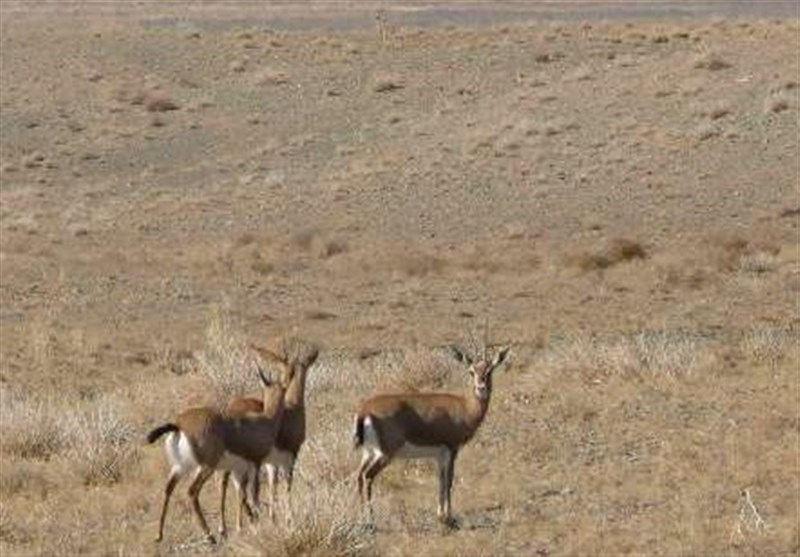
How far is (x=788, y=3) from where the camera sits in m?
82.2

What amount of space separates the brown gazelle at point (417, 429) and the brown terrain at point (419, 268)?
1.02 feet

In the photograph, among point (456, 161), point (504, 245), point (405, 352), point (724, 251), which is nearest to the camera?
point (405, 352)

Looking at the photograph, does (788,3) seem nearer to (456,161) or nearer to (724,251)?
(456,161)

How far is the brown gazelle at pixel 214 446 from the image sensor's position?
32.3 ft

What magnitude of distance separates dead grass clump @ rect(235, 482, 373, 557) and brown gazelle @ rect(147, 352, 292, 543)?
0.39 m

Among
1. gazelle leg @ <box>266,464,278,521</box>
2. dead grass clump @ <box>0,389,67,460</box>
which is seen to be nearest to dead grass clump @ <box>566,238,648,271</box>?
dead grass clump @ <box>0,389,67,460</box>

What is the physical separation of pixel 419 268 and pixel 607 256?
247cm

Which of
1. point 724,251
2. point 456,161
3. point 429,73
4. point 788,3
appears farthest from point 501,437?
point 788,3

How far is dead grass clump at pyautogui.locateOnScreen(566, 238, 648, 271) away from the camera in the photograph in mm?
24359

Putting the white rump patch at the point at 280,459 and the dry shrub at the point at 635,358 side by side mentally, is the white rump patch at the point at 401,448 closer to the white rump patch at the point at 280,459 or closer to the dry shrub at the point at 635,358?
the white rump patch at the point at 280,459

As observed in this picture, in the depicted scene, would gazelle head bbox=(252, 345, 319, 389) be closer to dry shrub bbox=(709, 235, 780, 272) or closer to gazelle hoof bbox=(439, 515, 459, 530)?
gazelle hoof bbox=(439, 515, 459, 530)

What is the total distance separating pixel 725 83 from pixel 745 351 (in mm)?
22566

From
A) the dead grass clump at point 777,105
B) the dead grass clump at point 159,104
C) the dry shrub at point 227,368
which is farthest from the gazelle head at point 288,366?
the dead grass clump at point 159,104

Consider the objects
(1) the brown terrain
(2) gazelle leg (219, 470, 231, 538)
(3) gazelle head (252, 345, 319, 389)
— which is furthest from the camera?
(1) the brown terrain
